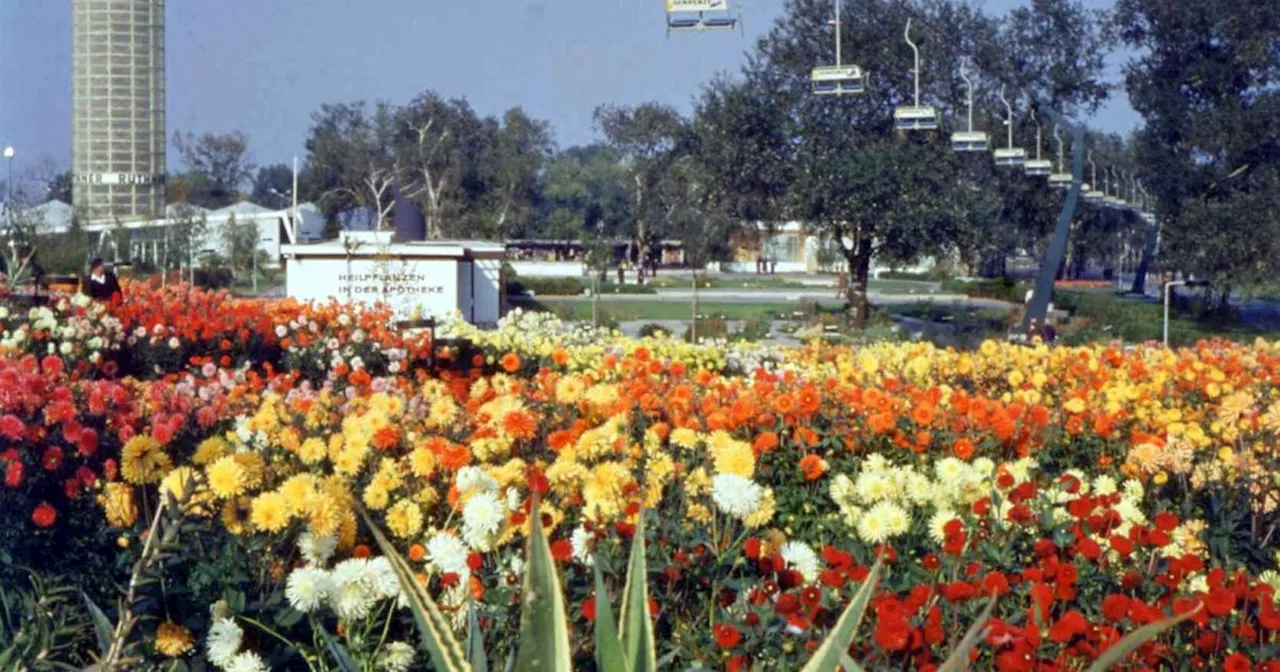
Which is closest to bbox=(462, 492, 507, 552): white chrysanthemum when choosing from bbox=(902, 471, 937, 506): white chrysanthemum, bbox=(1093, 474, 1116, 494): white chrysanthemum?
bbox=(902, 471, 937, 506): white chrysanthemum

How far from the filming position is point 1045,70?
117 feet

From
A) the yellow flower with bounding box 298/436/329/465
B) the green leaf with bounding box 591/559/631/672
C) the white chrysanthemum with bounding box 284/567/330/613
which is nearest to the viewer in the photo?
the green leaf with bounding box 591/559/631/672

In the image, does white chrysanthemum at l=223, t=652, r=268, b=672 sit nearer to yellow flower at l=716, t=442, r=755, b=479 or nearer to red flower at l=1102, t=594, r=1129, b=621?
yellow flower at l=716, t=442, r=755, b=479

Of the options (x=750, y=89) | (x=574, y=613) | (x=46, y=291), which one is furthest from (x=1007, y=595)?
(x=750, y=89)

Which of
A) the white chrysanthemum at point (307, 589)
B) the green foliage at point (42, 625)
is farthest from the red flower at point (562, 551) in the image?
the green foliage at point (42, 625)

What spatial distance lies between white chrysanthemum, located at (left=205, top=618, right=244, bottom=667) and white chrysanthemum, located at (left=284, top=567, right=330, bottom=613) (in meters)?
0.14

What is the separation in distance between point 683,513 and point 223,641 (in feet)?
4.95

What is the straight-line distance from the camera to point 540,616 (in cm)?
255

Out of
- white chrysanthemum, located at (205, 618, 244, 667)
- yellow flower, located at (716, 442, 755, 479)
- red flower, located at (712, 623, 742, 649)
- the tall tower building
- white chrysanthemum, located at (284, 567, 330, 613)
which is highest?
the tall tower building

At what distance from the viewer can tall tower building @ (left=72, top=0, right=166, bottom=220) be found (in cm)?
5766

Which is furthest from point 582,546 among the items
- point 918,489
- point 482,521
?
point 918,489

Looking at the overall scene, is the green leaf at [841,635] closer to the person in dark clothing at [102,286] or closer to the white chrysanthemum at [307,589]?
the white chrysanthemum at [307,589]

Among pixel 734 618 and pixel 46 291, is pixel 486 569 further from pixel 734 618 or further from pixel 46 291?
→ pixel 46 291

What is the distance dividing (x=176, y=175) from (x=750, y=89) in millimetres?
36501
